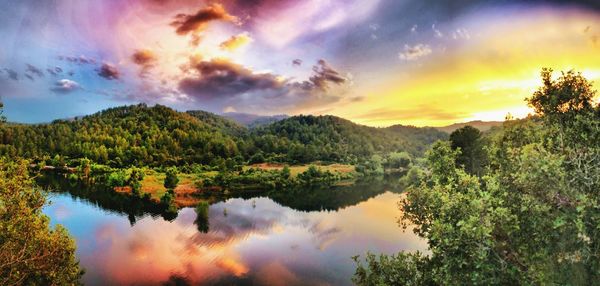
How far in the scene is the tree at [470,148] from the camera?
53.0 m

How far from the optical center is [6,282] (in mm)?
16641

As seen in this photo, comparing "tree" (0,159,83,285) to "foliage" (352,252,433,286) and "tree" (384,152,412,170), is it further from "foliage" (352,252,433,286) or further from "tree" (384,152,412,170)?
"tree" (384,152,412,170)

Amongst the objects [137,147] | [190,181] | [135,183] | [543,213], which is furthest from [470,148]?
[137,147]

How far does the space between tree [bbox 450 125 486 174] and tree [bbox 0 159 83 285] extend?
164ft

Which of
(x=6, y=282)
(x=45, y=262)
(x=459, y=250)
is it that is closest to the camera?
(x=459, y=250)

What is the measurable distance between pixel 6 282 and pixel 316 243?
3953cm

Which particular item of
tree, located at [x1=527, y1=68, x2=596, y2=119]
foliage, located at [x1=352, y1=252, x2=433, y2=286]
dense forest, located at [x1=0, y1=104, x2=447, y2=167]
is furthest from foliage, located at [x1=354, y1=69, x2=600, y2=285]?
dense forest, located at [x1=0, y1=104, x2=447, y2=167]

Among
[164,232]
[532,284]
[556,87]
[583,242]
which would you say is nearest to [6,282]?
[532,284]

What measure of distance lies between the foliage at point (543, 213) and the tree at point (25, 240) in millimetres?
19100

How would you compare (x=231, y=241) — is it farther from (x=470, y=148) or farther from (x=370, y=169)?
(x=370, y=169)

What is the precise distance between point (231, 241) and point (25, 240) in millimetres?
35142

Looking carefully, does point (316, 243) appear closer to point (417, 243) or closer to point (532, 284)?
point (417, 243)

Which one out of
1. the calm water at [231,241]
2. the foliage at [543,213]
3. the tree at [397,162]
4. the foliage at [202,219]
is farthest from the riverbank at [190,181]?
the foliage at [543,213]

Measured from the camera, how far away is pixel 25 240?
17.5 meters
